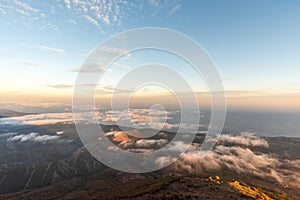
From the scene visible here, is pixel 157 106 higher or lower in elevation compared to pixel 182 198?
higher

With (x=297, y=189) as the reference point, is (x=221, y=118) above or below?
above

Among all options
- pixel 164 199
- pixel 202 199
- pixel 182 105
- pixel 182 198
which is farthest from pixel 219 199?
pixel 182 105

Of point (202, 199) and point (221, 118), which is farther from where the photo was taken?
point (202, 199)

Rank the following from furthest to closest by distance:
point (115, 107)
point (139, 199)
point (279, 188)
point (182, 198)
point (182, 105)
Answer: point (279, 188)
point (139, 199)
point (182, 198)
point (182, 105)
point (115, 107)

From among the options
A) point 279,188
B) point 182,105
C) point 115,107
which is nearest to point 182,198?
point 182,105

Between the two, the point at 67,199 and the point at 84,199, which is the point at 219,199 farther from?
the point at 67,199

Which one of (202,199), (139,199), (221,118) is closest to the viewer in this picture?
(221,118)

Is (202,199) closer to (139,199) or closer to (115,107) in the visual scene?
(139,199)

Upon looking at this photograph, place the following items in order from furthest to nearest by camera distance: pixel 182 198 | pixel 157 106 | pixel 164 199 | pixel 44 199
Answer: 1. pixel 44 199
2. pixel 164 199
3. pixel 182 198
4. pixel 157 106

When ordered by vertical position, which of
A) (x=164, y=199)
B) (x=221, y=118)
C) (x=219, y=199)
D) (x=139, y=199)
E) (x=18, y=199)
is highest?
(x=221, y=118)
